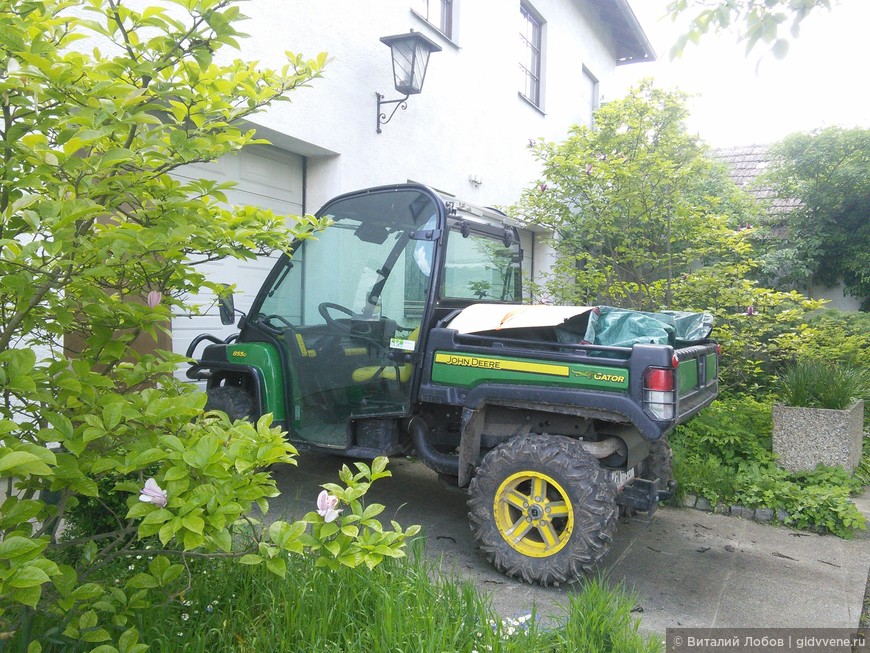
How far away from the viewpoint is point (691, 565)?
13.2 ft

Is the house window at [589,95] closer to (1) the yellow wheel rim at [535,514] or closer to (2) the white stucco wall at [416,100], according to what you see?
(2) the white stucco wall at [416,100]

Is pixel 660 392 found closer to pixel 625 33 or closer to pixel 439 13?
pixel 439 13

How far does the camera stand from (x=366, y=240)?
4.46m

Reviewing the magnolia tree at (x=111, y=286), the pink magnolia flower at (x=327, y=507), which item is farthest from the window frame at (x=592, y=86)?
the pink magnolia flower at (x=327, y=507)

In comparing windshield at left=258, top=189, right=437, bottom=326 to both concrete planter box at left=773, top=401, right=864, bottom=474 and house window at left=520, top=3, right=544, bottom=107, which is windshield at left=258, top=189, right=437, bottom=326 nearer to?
concrete planter box at left=773, top=401, right=864, bottom=474

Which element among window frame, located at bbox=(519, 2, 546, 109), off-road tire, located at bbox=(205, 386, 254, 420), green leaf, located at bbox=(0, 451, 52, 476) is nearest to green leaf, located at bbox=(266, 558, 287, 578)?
green leaf, located at bbox=(0, 451, 52, 476)

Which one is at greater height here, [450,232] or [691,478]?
[450,232]

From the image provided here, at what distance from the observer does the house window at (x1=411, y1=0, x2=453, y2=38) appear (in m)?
7.95

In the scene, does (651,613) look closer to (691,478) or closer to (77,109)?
(691,478)

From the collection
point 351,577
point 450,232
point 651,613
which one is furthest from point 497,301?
point 351,577

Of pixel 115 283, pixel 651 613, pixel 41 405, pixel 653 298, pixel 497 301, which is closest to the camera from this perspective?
pixel 41 405

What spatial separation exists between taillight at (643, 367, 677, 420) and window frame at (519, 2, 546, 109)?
7.96 m

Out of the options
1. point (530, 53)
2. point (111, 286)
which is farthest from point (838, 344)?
point (111, 286)

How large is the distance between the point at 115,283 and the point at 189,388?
0.42 meters
